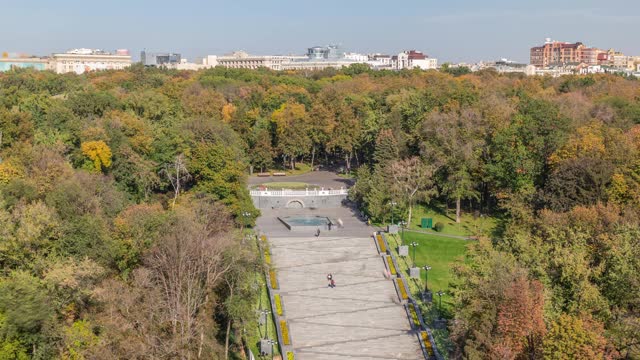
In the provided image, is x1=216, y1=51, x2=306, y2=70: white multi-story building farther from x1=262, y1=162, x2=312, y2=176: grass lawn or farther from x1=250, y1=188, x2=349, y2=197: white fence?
x1=250, y1=188, x2=349, y2=197: white fence

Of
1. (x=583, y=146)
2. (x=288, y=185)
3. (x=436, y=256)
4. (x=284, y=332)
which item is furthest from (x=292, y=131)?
(x=284, y=332)

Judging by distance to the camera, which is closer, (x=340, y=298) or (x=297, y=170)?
(x=340, y=298)

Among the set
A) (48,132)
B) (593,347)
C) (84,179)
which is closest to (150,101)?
(48,132)

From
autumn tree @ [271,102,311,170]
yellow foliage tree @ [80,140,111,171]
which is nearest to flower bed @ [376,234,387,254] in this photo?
yellow foliage tree @ [80,140,111,171]

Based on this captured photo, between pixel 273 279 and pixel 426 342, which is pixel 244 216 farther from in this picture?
pixel 426 342

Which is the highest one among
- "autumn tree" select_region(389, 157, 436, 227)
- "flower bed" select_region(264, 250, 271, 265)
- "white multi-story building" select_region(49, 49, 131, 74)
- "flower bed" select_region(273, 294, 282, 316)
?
"white multi-story building" select_region(49, 49, 131, 74)

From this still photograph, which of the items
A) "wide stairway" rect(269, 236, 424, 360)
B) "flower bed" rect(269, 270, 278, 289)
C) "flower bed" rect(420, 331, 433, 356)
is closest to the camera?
"flower bed" rect(420, 331, 433, 356)

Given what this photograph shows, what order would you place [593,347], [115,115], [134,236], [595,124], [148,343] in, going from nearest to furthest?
[593,347], [148,343], [134,236], [595,124], [115,115]

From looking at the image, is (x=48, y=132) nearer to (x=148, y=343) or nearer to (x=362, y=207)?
(x=362, y=207)
